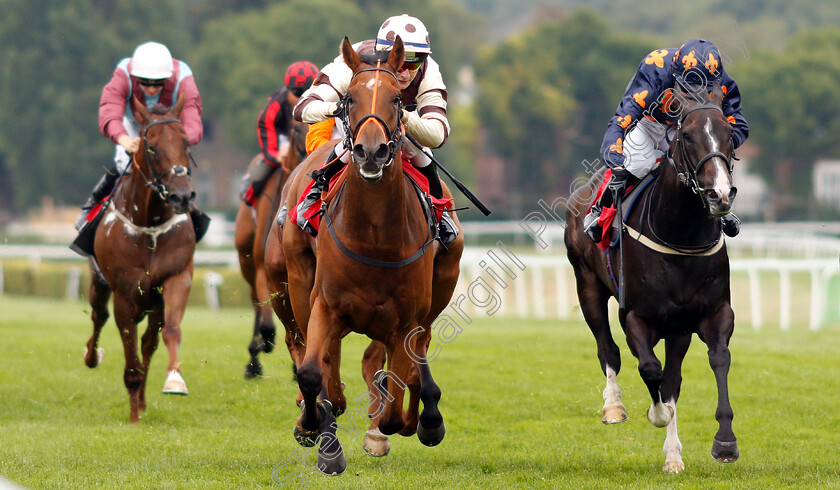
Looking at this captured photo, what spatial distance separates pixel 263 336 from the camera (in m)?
9.06

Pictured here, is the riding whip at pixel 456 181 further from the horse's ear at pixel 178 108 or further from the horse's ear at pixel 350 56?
the horse's ear at pixel 178 108

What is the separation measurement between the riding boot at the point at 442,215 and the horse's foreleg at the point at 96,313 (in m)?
3.54

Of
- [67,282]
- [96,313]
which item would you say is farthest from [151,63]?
[67,282]

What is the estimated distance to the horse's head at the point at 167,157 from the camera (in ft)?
23.4

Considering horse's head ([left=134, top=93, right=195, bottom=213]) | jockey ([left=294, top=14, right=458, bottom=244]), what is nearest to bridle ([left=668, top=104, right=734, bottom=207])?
jockey ([left=294, top=14, right=458, bottom=244])

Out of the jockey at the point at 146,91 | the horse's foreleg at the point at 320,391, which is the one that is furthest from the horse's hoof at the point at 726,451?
the jockey at the point at 146,91

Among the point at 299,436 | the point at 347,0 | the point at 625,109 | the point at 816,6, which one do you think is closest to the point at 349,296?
the point at 299,436

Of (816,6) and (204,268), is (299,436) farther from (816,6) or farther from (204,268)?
(816,6)

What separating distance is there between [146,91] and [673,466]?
427 centimetres

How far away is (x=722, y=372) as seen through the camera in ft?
18.7

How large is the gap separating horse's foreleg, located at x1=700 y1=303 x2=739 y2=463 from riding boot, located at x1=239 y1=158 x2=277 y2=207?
432cm

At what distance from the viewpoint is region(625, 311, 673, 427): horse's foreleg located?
5898mm

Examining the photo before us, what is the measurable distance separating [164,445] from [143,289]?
1.23 meters

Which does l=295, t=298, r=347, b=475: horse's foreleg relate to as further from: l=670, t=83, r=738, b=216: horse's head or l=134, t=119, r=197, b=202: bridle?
l=134, t=119, r=197, b=202: bridle
